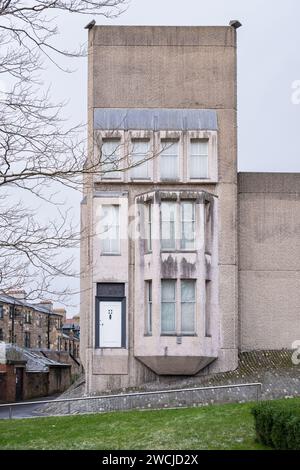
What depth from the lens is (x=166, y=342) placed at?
33.6m

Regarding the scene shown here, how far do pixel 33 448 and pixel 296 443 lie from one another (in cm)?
662

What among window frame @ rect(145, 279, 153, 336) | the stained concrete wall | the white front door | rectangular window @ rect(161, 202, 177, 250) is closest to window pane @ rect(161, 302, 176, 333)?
window frame @ rect(145, 279, 153, 336)

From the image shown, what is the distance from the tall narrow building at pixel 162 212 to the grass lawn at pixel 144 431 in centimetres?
772

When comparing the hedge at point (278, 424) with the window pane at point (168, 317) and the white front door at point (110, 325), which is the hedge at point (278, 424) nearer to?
the window pane at point (168, 317)

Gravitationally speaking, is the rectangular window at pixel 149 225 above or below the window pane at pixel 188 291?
above

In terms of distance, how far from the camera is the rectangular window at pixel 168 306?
3384 centimetres

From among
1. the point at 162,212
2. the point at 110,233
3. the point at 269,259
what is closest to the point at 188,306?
the point at 162,212

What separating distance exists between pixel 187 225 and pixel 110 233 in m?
3.09

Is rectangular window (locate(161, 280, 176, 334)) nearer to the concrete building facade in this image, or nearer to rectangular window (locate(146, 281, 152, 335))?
the concrete building facade

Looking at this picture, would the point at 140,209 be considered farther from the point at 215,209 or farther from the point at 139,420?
the point at 139,420

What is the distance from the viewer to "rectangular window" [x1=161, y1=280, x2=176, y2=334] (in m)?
33.8

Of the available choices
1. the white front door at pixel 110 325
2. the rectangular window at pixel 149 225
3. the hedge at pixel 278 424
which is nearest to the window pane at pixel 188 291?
the rectangular window at pixel 149 225

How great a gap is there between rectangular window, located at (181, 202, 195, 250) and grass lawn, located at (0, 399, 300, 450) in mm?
9190
